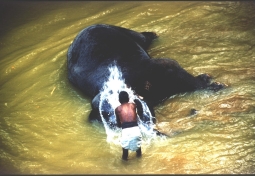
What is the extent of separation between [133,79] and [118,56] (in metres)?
0.65

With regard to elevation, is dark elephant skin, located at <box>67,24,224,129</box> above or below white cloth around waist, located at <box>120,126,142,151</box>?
above

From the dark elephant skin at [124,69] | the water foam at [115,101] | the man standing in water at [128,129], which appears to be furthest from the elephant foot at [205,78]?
the man standing in water at [128,129]

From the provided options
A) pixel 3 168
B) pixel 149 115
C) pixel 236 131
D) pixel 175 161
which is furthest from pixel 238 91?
pixel 3 168

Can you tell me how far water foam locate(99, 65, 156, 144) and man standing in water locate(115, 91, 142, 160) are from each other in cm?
51

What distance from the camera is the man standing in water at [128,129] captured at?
15.7 ft

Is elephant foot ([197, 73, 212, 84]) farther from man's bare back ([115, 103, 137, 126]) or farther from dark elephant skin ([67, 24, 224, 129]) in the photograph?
man's bare back ([115, 103, 137, 126])

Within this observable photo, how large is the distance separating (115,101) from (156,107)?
793mm

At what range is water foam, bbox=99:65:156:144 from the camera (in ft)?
17.8

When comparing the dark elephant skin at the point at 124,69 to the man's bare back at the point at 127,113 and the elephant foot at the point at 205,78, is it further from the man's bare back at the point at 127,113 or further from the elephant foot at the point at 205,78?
the man's bare back at the point at 127,113

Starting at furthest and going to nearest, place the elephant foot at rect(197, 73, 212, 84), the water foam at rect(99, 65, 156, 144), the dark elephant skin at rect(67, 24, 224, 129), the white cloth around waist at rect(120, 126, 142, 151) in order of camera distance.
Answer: the elephant foot at rect(197, 73, 212, 84) → the dark elephant skin at rect(67, 24, 224, 129) → the water foam at rect(99, 65, 156, 144) → the white cloth around waist at rect(120, 126, 142, 151)

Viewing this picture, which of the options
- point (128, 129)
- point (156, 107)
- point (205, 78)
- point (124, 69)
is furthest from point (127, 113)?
point (205, 78)

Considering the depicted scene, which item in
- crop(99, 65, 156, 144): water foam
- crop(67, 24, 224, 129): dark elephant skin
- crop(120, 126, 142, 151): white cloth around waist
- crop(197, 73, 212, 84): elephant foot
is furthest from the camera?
crop(197, 73, 212, 84): elephant foot

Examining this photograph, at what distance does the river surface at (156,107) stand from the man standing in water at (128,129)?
23 centimetres

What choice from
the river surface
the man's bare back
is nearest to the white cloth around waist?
the man's bare back
